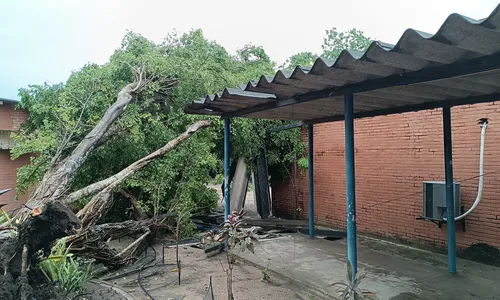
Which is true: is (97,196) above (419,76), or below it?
below

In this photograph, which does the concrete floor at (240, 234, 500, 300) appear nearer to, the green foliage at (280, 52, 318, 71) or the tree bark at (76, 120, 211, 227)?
the tree bark at (76, 120, 211, 227)

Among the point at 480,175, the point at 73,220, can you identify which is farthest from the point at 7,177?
the point at 480,175

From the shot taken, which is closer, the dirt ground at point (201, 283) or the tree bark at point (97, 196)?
the dirt ground at point (201, 283)

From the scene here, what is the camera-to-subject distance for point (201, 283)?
15.8ft

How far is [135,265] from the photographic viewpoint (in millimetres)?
5641

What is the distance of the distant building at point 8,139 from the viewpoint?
929cm

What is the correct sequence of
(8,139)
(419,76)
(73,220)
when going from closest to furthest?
(419,76), (73,220), (8,139)

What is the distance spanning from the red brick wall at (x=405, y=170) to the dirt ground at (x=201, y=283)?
3.33m

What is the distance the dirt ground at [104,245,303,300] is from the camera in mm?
4344

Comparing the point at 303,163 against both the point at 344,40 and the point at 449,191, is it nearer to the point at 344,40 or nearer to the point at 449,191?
the point at 449,191

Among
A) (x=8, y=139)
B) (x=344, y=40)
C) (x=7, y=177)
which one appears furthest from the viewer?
(x=344, y=40)

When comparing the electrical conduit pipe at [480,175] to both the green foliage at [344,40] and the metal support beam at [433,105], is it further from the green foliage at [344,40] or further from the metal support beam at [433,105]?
the green foliage at [344,40]

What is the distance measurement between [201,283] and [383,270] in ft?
8.93

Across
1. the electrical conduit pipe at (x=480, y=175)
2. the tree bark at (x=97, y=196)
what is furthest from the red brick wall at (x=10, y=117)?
the electrical conduit pipe at (x=480, y=175)
